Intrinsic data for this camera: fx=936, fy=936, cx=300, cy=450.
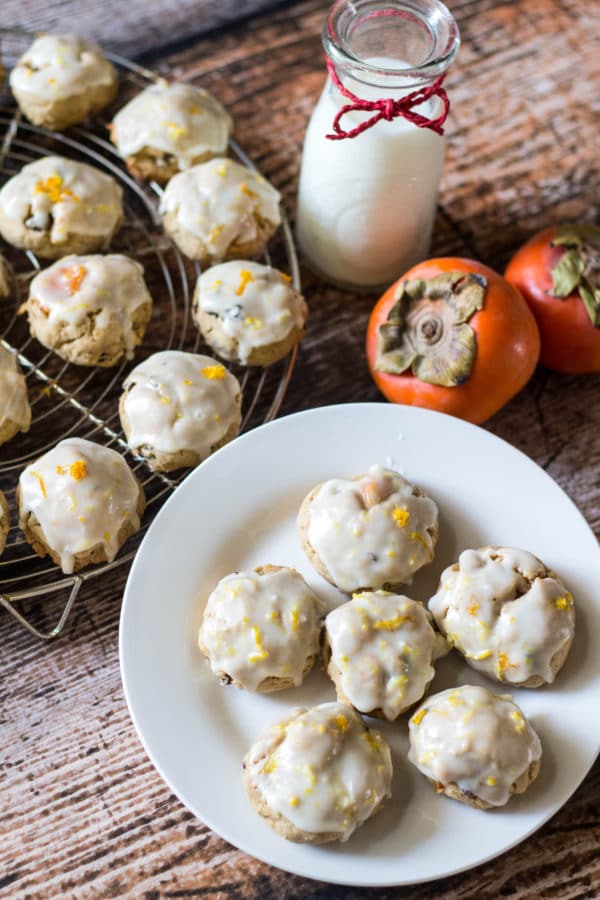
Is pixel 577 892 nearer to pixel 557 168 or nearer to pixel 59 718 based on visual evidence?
pixel 59 718

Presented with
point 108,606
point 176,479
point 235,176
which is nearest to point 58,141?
point 235,176

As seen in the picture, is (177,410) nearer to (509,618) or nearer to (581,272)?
(509,618)

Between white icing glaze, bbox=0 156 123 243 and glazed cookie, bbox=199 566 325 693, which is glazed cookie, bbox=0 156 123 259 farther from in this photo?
glazed cookie, bbox=199 566 325 693

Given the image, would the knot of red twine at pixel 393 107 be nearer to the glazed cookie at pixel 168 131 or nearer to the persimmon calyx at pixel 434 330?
the persimmon calyx at pixel 434 330

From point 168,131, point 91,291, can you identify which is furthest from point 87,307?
point 168,131

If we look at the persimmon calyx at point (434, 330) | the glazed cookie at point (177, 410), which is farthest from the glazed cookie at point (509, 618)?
the glazed cookie at point (177, 410)
